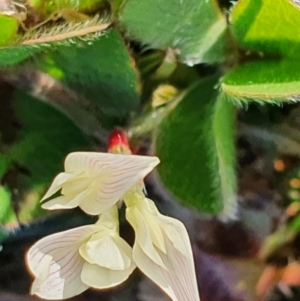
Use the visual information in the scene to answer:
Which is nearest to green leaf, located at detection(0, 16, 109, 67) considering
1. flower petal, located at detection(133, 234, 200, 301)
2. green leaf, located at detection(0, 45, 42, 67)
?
green leaf, located at detection(0, 45, 42, 67)

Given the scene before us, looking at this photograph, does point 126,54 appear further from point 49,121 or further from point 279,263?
point 279,263

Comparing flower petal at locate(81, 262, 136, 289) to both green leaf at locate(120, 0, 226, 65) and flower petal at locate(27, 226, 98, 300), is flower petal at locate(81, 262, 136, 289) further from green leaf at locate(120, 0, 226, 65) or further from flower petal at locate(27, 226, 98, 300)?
green leaf at locate(120, 0, 226, 65)

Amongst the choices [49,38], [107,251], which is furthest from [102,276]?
[49,38]

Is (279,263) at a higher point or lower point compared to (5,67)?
lower

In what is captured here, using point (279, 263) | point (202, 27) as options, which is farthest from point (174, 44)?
point (279, 263)

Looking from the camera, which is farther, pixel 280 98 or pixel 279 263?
pixel 279 263

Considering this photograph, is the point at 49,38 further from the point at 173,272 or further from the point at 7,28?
the point at 173,272
